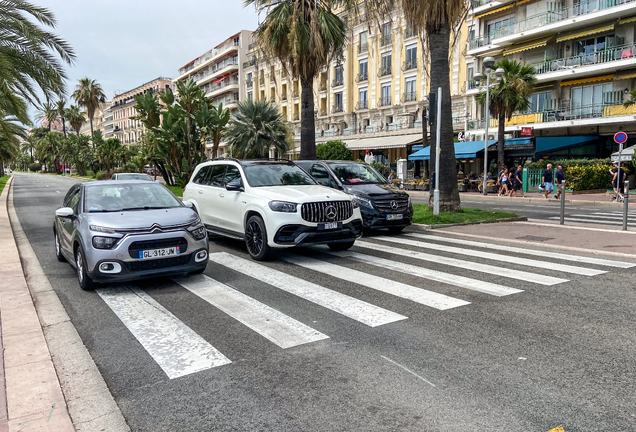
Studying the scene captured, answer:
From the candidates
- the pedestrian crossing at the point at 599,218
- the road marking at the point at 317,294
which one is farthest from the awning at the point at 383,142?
the road marking at the point at 317,294

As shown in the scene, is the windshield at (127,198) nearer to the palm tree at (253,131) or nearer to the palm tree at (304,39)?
the palm tree at (304,39)

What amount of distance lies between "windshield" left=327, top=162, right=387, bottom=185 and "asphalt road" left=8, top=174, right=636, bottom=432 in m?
4.99

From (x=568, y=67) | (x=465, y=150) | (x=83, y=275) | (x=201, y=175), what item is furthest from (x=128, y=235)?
(x=568, y=67)

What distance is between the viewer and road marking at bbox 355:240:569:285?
698cm

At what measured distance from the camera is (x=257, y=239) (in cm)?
861

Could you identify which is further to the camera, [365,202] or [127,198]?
[365,202]

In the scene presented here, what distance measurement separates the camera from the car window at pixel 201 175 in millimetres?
10820

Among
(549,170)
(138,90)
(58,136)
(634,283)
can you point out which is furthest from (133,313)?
(138,90)

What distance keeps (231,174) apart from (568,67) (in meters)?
29.5

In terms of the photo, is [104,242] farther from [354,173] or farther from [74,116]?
[74,116]

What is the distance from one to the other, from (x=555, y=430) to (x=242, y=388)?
2141mm

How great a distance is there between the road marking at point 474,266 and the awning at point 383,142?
32185mm

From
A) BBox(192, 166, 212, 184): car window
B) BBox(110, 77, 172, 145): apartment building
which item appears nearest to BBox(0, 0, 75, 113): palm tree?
BBox(192, 166, 212, 184): car window

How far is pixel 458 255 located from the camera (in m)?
8.94
